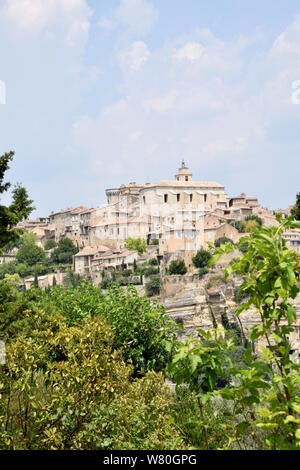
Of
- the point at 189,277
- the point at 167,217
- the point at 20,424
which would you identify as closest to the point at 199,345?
the point at 20,424

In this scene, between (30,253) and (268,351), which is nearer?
(268,351)

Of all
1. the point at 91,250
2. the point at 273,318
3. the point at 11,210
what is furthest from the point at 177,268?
the point at 273,318

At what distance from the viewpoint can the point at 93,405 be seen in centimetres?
587

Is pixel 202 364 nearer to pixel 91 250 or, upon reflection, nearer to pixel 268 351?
pixel 268 351

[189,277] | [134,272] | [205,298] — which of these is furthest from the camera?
[134,272]

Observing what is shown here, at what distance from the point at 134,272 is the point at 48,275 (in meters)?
10.4

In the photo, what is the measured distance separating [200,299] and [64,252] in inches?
975

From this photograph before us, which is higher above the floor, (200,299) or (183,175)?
(183,175)

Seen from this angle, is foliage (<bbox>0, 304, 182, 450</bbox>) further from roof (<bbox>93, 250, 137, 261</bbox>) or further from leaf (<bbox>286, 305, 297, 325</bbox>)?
roof (<bbox>93, 250, 137, 261</bbox>)

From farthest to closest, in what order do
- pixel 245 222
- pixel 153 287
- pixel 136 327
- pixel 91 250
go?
pixel 91 250 → pixel 245 222 → pixel 153 287 → pixel 136 327

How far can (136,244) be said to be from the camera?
2726 inches

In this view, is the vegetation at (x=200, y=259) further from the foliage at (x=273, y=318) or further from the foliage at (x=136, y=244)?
the foliage at (x=273, y=318)

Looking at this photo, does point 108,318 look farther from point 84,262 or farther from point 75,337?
point 84,262

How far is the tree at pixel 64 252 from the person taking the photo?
7256 cm
